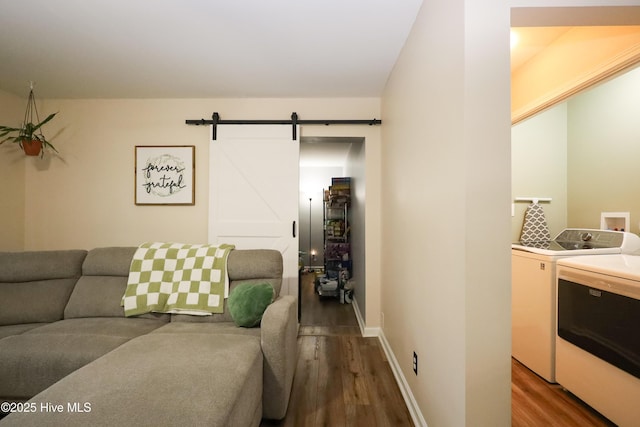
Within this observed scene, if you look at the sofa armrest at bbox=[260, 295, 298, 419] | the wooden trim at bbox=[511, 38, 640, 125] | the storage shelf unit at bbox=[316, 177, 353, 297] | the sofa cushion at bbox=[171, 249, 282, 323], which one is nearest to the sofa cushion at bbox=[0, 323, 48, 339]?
the sofa cushion at bbox=[171, 249, 282, 323]

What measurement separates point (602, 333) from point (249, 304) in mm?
2136

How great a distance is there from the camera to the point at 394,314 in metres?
2.20

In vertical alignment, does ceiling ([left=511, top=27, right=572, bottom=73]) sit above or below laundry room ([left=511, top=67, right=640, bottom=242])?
Result: above

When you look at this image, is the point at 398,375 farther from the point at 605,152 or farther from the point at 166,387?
the point at 605,152

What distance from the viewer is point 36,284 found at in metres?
2.02

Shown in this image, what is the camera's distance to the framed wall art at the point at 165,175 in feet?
9.57

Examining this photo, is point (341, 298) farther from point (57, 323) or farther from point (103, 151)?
point (103, 151)

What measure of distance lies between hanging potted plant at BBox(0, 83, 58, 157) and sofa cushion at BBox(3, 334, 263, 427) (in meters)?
2.58

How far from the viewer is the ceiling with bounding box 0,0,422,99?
1.63 m

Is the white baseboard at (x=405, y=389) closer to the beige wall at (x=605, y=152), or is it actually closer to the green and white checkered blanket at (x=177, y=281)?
the green and white checkered blanket at (x=177, y=281)

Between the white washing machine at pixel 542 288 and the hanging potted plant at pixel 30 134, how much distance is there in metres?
4.34

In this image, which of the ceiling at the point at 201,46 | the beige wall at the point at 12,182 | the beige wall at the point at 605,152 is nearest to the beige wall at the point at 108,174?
the beige wall at the point at 12,182

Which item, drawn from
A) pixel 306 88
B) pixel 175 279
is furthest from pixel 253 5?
pixel 175 279

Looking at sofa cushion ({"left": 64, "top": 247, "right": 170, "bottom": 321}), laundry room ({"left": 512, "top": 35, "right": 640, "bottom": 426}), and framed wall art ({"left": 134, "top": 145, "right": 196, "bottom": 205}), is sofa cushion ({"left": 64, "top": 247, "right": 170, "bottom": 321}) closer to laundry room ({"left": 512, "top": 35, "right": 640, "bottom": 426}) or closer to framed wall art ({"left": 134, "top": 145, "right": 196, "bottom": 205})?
framed wall art ({"left": 134, "top": 145, "right": 196, "bottom": 205})
